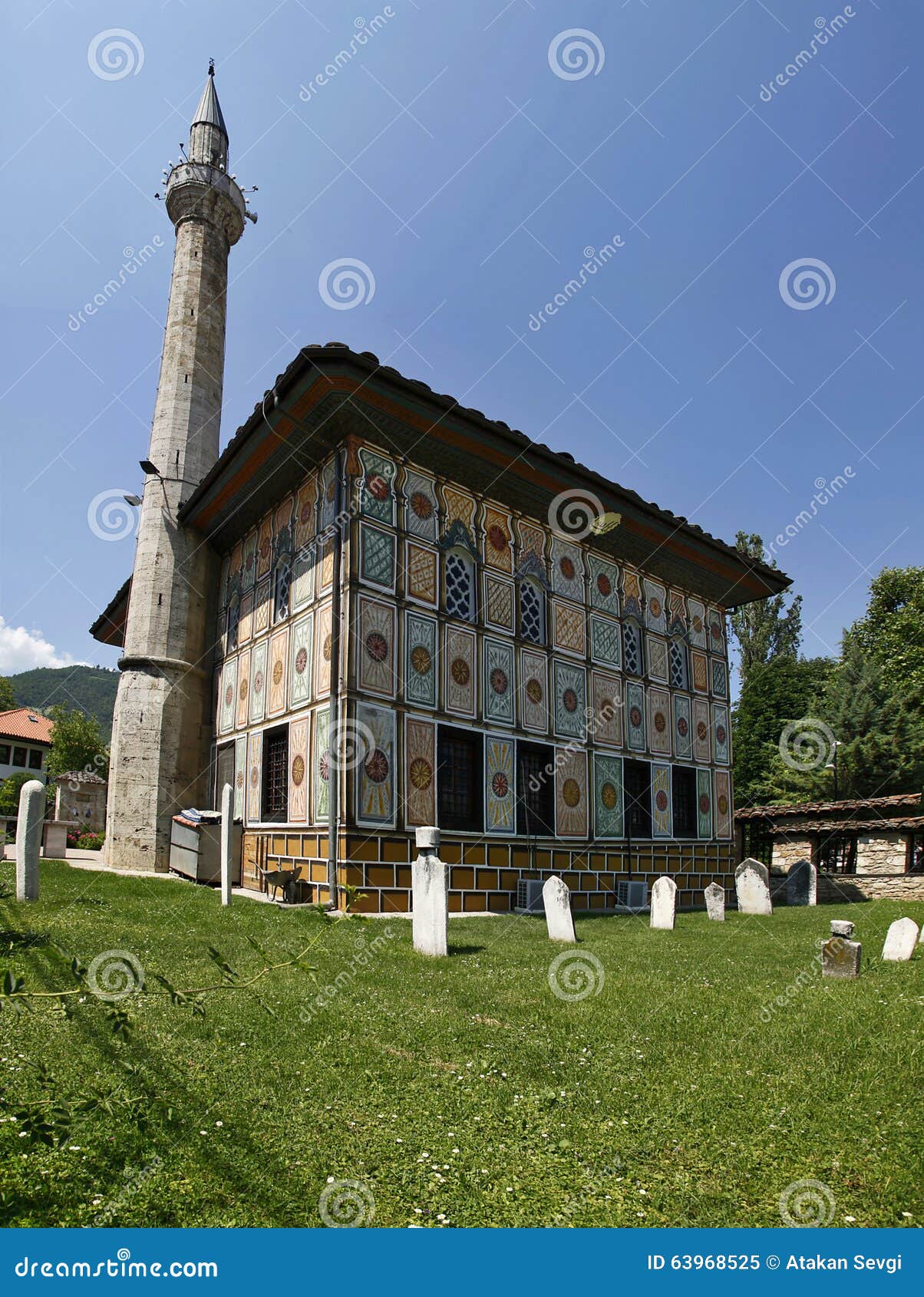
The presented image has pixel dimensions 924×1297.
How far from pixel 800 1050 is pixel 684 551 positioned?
14.0 meters

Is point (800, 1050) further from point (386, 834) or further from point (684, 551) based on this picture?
point (684, 551)

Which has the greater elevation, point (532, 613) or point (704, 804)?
point (532, 613)

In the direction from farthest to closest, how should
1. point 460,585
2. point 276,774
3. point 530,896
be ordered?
point 460,585 → point 276,774 → point 530,896

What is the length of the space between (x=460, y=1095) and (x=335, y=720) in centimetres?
752

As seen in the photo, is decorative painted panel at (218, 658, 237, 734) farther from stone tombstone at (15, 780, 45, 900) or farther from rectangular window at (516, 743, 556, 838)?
stone tombstone at (15, 780, 45, 900)

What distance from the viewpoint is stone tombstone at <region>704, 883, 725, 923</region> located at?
12.9 m

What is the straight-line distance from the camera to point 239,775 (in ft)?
47.4

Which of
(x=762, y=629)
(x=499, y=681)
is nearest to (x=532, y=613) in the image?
(x=499, y=681)

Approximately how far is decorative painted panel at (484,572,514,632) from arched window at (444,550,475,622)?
0.33 m

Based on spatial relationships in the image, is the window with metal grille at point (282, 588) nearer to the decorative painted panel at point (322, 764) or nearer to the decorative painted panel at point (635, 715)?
the decorative painted panel at point (322, 764)

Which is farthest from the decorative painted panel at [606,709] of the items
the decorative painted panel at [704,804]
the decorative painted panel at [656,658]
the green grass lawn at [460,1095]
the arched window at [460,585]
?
the green grass lawn at [460,1095]

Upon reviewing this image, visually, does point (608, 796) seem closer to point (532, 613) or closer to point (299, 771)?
point (532, 613)

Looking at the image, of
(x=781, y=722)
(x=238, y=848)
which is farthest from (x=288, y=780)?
(x=781, y=722)

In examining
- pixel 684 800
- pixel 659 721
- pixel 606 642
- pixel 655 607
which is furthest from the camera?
pixel 655 607
